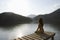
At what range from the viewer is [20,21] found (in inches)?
2872

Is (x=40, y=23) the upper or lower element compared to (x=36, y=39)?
upper

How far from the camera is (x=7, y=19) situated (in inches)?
2480

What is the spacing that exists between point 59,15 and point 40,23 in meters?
50.6

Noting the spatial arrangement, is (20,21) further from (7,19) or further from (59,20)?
(59,20)

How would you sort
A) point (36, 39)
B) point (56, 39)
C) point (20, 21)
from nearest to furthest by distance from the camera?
point (36, 39)
point (56, 39)
point (20, 21)

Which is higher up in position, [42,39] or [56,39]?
[42,39]

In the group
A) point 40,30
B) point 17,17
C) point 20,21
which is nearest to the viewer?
point 40,30

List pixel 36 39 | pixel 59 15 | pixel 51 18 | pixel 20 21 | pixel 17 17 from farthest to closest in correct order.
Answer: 1. pixel 20 21
2. pixel 17 17
3. pixel 51 18
4. pixel 59 15
5. pixel 36 39

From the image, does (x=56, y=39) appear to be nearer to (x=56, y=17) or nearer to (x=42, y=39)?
(x=42, y=39)

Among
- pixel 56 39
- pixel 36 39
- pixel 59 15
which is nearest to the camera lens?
pixel 36 39

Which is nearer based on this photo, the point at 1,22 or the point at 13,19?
the point at 1,22

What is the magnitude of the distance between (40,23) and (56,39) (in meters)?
4.72

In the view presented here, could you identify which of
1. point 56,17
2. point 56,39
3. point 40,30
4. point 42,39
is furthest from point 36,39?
point 56,17

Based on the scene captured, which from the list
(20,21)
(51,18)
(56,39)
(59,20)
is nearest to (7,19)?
(20,21)
